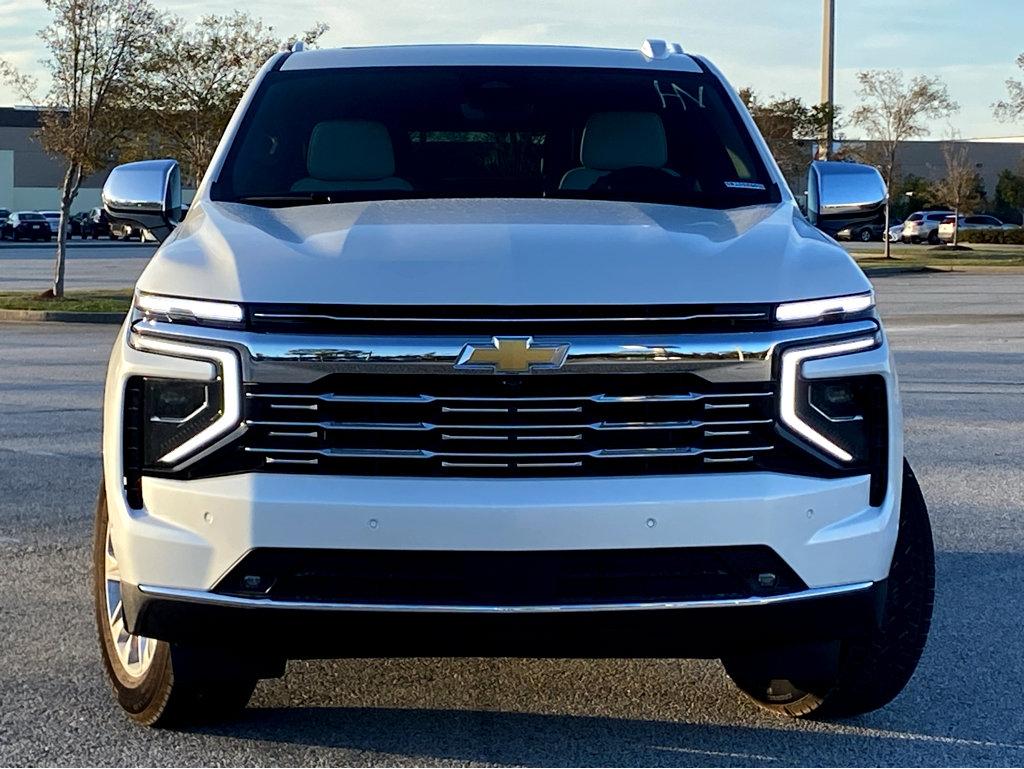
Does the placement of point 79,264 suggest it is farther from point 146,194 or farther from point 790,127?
point 146,194

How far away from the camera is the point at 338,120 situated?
18.2 ft

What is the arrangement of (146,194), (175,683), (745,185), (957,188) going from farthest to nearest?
(957,188) → (146,194) → (745,185) → (175,683)

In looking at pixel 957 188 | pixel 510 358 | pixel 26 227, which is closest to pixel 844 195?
pixel 510 358

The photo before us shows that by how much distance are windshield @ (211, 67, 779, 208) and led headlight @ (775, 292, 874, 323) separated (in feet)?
3.34

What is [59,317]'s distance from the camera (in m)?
23.1

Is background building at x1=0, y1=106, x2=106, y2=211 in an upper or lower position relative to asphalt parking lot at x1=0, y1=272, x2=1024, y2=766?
lower

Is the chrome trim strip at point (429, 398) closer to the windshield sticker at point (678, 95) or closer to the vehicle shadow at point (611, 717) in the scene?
the vehicle shadow at point (611, 717)

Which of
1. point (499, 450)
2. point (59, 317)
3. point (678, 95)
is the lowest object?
point (59, 317)

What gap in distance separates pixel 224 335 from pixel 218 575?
56 cm

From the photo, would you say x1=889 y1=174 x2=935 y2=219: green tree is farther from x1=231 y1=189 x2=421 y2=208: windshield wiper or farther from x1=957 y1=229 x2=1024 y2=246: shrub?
x1=231 y1=189 x2=421 y2=208: windshield wiper

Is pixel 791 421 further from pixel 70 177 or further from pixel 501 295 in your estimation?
pixel 70 177

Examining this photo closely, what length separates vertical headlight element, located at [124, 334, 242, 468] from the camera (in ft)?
12.3

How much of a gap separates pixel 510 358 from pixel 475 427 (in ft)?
0.59

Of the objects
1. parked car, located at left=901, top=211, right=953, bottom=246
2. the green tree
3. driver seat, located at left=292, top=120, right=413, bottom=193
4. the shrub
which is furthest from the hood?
the green tree
